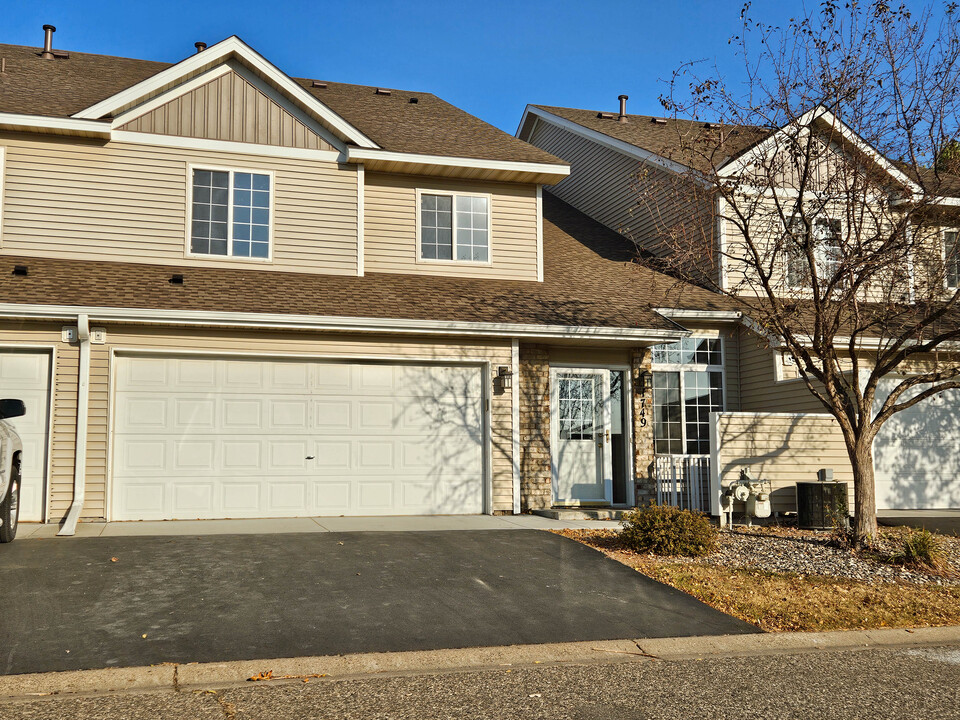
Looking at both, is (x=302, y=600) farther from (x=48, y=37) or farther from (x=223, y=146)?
(x=48, y=37)

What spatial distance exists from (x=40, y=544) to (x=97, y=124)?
6.59m

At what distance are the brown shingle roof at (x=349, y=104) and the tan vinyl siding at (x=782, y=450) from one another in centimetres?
579

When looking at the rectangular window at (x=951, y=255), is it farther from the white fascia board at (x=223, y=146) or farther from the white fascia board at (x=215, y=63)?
the white fascia board at (x=223, y=146)

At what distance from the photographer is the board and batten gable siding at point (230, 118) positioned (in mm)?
13500

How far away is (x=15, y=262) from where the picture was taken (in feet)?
40.4

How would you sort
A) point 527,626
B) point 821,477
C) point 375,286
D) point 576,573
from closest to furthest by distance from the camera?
1. point 527,626
2. point 576,573
3. point 821,477
4. point 375,286

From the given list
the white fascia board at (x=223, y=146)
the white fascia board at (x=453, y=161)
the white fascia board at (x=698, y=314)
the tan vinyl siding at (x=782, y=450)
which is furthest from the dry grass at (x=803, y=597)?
the white fascia board at (x=223, y=146)

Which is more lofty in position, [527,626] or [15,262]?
[15,262]

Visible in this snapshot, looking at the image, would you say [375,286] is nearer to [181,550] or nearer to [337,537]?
[337,537]

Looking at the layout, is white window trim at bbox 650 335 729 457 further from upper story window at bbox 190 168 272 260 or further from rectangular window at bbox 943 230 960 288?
upper story window at bbox 190 168 272 260

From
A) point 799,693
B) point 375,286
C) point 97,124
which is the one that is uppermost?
point 97,124

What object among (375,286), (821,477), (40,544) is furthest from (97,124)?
(821,477)

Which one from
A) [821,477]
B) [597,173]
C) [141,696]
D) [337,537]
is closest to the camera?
[141,696]

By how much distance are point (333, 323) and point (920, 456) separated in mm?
9522
